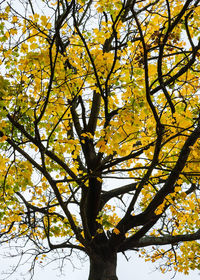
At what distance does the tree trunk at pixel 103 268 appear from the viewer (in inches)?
193

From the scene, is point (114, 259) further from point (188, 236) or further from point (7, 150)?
point (7, 150)

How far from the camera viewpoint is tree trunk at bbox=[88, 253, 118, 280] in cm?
491

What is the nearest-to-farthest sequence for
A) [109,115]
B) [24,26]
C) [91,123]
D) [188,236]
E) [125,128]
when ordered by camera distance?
[125,128]
[109,115]
[24,26]
[91,123]
[188,236]

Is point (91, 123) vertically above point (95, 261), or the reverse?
point (91, 123)

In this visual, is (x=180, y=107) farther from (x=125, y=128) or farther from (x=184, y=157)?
(x=125, y=128)

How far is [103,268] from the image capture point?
5.00 m

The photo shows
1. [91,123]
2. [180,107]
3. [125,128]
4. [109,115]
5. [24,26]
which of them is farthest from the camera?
[91,123]

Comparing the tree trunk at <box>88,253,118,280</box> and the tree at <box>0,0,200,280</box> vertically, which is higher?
the tree at <box>0,0,200,280</box>

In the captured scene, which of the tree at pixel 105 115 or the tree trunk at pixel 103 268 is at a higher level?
the tree at pixel 105 115

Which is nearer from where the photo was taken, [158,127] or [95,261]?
[158,127]

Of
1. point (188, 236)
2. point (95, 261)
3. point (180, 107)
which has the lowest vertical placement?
point (95, 261)

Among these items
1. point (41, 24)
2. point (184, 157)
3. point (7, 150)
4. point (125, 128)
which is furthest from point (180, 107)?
point (7, 150)

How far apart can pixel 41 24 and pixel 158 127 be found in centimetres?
217

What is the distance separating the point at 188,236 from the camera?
18.4 ft
